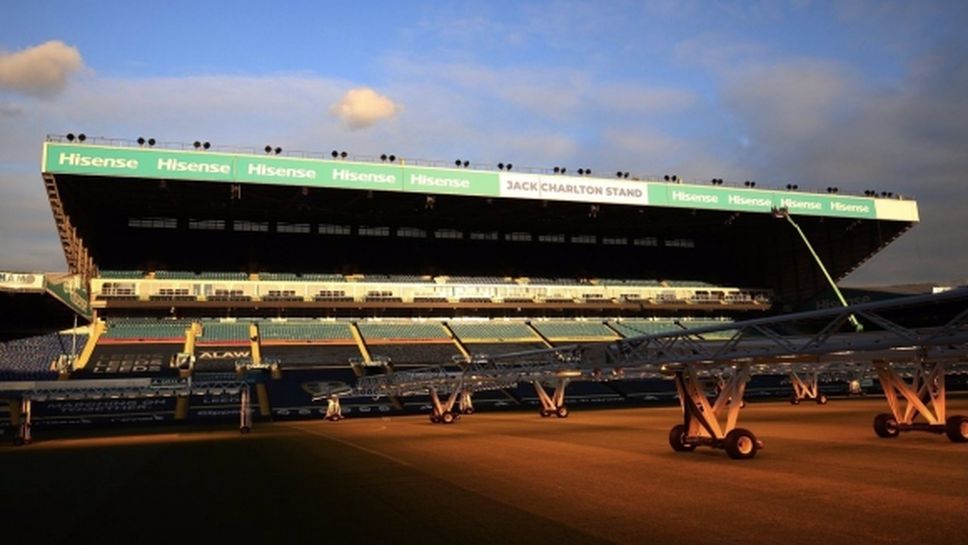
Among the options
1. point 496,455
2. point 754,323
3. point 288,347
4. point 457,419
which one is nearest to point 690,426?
point 754,323

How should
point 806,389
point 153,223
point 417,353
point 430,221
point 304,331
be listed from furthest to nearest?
point 430,221, point 153,223, point 304,331, point 417,353, point 806,389

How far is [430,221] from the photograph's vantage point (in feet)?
240

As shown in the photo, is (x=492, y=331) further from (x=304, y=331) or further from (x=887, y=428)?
(x=887, y=428)

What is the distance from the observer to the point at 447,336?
6669 centimetres

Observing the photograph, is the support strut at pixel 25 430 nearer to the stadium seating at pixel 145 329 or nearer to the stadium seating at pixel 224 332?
the stadium seating at pixel 224 332

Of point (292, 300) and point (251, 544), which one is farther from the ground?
point (292, 300)

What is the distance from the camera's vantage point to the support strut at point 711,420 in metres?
19.0

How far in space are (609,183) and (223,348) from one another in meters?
38.4

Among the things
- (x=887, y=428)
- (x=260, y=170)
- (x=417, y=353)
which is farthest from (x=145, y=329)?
(x=887, y=428)

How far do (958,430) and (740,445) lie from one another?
858 cm

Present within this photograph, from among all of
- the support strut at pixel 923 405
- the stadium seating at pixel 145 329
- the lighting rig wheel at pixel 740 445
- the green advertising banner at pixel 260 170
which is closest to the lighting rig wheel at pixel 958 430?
the support strut at pixel 923 405

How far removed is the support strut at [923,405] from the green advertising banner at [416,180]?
38844mm

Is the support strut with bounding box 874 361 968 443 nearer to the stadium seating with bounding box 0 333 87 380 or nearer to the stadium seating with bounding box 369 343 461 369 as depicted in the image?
the stadium seating with bounding box 369 343 461 369

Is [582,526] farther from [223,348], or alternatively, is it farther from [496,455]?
[223,348]
